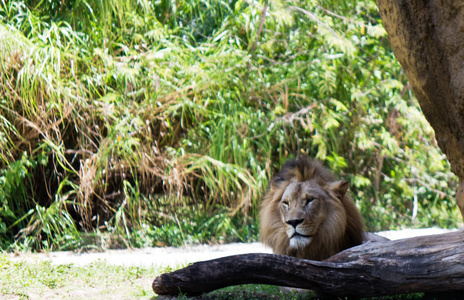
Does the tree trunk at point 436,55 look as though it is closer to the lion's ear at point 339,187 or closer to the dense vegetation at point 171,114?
the lion's ear at point 339,187

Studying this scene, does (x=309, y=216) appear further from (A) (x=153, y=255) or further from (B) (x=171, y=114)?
(B) (x=171, y=114)

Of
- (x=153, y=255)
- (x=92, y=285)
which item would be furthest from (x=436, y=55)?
(x=153, y=255)

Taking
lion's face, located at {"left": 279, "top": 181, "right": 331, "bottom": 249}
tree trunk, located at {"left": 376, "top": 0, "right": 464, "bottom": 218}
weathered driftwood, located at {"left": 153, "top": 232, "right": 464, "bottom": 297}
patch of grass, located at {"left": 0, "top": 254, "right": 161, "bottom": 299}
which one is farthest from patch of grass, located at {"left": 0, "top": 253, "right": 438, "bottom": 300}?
tree trunk, located at {"left": 376, "top": 0, "right": 464, "bottom": 218}

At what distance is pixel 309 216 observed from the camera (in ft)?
13.0

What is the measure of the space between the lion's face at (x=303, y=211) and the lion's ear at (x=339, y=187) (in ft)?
0.29

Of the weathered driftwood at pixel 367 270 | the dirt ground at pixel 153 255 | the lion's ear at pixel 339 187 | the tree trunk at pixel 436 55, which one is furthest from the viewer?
the dirt ground at pixel 153 255

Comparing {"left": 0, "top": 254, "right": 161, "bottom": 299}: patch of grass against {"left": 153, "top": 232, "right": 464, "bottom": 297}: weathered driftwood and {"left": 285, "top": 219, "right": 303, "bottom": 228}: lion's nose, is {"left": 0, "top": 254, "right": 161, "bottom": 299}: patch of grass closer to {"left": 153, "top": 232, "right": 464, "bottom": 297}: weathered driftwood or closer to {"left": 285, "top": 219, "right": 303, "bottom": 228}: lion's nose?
{"left": 153, "top": 232, "right": 464, "bottom": 297}: weathered driftwood

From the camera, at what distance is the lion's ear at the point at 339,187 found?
416cm

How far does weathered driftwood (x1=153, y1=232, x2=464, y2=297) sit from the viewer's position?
10.8ft

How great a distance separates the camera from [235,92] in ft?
24.4

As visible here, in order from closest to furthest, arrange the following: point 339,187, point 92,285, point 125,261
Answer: point 339,187, point 92,285, point 125,261

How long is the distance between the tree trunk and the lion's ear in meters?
1.68

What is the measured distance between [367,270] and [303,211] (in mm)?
715

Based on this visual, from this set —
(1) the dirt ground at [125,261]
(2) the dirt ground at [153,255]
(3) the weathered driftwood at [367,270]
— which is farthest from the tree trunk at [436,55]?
(2) the dirt ground at [153,255]
